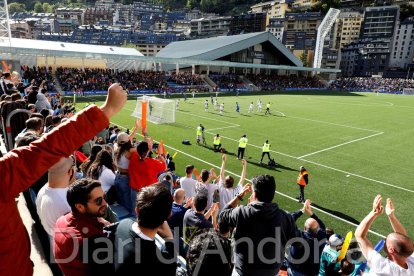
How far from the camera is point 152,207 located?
2.24 meters

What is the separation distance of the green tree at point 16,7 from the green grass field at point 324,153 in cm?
20323

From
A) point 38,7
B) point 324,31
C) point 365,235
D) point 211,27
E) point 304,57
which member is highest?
point 38,7

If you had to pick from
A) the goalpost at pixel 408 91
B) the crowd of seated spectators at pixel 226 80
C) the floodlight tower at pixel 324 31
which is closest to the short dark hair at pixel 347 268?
the crowd of seated spectators at pixel 226 80

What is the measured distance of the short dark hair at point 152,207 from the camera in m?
2.23

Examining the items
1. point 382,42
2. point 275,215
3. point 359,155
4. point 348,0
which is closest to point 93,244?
point 275,215

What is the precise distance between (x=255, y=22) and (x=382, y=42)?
5411 cm

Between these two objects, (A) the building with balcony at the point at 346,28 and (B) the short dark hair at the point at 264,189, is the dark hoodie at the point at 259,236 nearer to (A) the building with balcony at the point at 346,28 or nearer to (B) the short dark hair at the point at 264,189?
(B) the short dark hair at the point at 264,189

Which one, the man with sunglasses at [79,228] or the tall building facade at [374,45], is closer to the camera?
the man with sunglasses at [79,228]

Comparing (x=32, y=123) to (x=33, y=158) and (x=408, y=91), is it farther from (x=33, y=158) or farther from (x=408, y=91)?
(x=408, y=91)

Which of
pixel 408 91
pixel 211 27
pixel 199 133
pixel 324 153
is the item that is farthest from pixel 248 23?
pixel 324 153

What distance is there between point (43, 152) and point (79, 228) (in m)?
0.99

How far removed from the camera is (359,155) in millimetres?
17719

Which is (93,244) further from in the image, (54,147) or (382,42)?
(382,42)

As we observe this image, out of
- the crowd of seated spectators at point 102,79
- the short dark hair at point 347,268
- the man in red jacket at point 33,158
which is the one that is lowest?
A: the short dark hair at point 347,268
